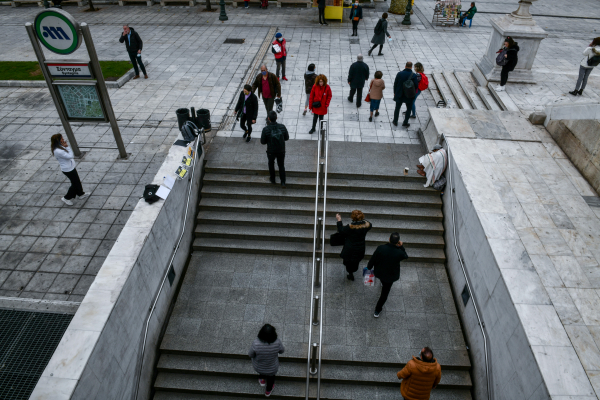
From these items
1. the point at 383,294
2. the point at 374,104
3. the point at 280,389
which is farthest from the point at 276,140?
the point at 280,389

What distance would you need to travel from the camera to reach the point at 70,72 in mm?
8477

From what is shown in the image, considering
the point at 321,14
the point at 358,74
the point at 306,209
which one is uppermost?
the point at 358,74

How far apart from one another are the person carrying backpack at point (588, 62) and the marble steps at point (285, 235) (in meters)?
6.86

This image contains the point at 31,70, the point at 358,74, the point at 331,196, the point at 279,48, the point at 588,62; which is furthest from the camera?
the point at 31,70

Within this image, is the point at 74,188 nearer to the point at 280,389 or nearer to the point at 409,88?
the point at 280,389

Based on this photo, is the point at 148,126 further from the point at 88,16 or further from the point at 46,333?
the point at 88,16

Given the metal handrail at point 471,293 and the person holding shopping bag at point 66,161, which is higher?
the person holding shopping bag at point 66,161

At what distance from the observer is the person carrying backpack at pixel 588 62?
10.1 metres

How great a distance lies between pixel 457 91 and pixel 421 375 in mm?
9905

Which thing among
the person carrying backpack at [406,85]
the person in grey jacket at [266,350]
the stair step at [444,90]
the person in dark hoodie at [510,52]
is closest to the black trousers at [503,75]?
the person in dark hoodie at [510,52]

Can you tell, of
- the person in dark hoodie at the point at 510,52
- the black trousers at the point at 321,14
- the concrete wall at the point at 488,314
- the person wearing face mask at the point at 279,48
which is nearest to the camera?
the concrete wall at the point at 488,314

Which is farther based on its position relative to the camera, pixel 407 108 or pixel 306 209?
pixel 407 108

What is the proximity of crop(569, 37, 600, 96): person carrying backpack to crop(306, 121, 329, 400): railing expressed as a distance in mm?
7419

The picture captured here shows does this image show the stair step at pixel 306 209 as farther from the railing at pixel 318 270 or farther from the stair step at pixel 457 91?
the stair step at pixel 457 91
